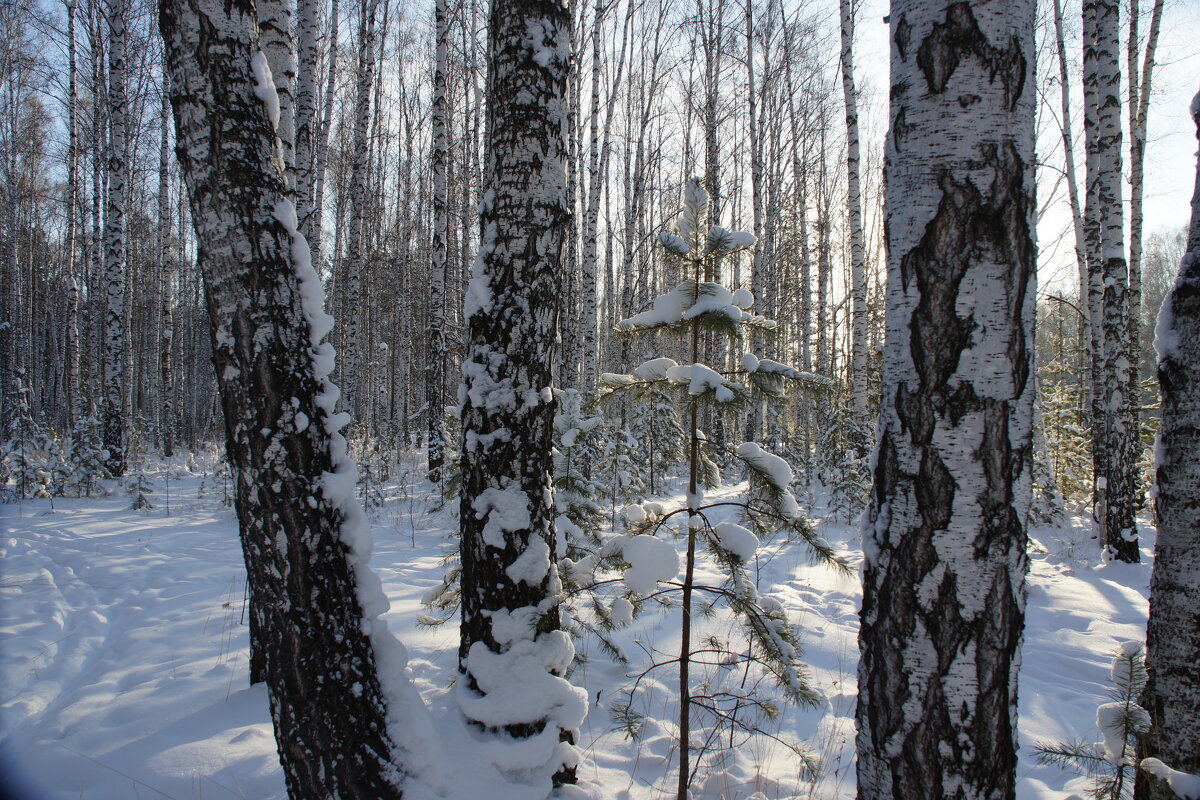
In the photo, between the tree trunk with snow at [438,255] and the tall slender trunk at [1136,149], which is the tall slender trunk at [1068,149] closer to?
the tall slender trunk at [1136,149]

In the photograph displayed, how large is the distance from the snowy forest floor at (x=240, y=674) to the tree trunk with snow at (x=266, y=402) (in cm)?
51

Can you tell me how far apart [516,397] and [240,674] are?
2.57 meters

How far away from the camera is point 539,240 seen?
2270mm

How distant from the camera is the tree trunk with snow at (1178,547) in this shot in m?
1.57

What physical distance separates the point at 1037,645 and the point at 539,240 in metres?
5.00

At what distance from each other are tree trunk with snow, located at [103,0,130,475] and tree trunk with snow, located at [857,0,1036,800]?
40.4ft

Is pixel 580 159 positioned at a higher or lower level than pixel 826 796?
higher

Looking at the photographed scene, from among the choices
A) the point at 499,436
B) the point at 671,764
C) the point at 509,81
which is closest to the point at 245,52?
the point at 509,81

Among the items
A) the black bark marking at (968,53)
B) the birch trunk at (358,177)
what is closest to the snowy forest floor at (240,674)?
the black bark marking at (968,53)

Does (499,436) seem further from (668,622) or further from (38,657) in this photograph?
(38,657)

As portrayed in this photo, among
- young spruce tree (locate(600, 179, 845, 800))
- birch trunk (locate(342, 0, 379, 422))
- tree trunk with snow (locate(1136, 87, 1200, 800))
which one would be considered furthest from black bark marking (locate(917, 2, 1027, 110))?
birch trunk (locate(342, 0, 379, 422))

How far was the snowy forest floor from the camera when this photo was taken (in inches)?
91.2

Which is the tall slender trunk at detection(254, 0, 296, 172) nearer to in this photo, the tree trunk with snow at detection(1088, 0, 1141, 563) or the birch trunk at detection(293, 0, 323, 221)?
the birch trunk at detection(293, 0, 323, 221)

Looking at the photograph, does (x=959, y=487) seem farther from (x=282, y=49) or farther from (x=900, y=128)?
(x=282, y=49)
